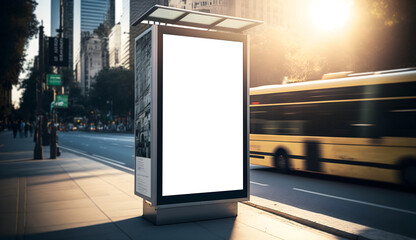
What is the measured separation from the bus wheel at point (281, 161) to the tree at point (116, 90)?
5874 centimetres

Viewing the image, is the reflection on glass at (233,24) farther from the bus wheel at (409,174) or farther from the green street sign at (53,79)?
the green street sign at (53,79)

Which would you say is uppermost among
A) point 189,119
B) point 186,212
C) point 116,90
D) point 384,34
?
point 116,90

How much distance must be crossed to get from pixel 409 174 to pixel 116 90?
69155mm

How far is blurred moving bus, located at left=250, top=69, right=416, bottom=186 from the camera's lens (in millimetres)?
8867

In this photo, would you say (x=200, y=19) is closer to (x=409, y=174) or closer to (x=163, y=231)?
(x=163, y=231)

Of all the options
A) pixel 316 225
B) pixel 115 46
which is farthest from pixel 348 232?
pixel 115 46

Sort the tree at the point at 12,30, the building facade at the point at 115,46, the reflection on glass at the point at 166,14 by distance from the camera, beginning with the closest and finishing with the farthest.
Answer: the reflection on glass at the point at 166,14 → the tree at the point at 12,30 → the building facade at the point at 115,46

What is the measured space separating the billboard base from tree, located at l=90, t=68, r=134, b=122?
64194mm

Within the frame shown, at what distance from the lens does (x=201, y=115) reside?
237 inches

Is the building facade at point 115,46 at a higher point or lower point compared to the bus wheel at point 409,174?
higher

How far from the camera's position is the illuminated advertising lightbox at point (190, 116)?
18.4 feet

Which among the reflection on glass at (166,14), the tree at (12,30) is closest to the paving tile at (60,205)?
the reflection on glass at (166,14)

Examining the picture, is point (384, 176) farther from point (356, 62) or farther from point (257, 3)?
point (257, 3)

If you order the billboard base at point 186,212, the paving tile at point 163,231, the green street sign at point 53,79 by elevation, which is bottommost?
the paving tile at point 163,231
